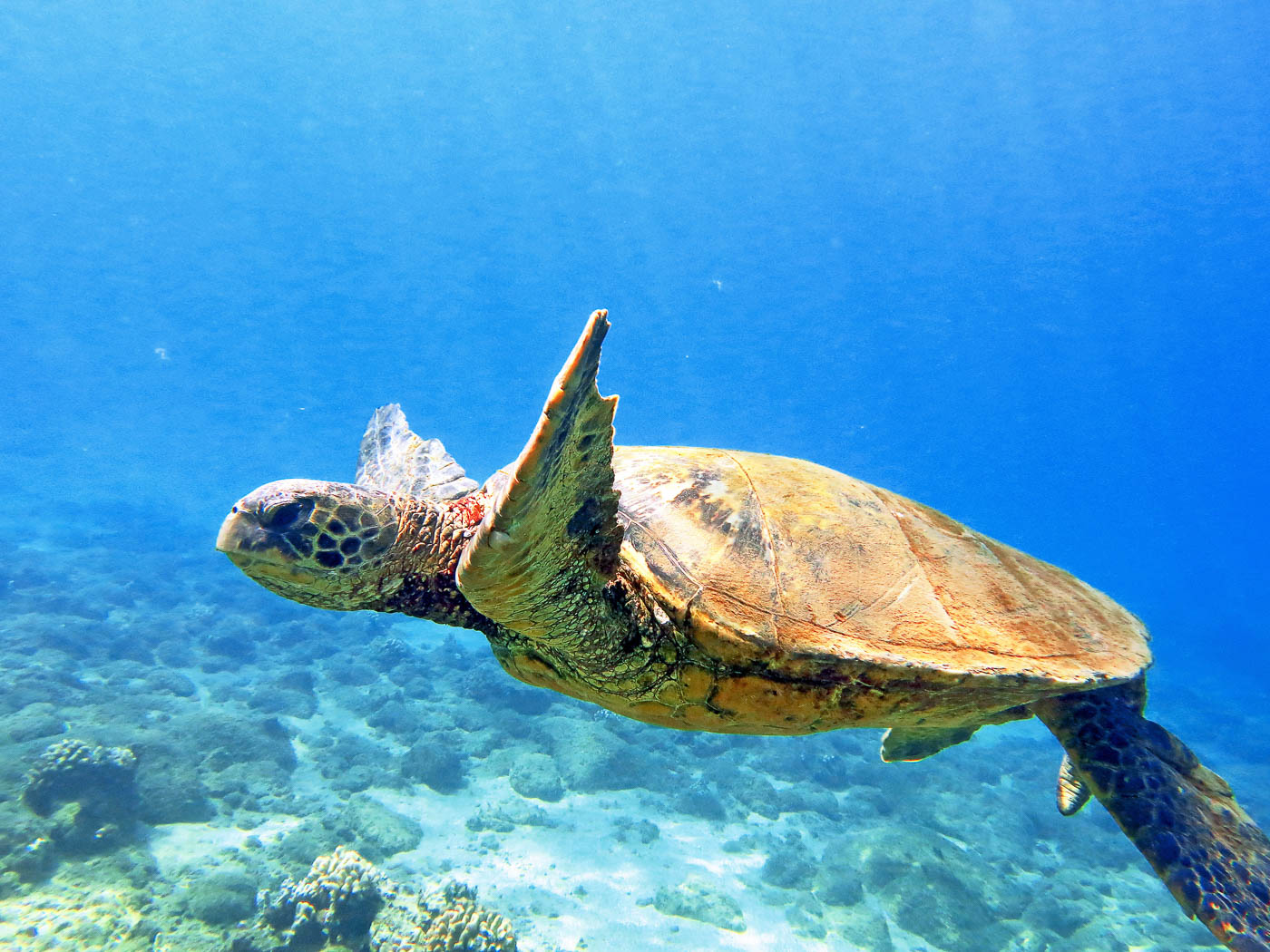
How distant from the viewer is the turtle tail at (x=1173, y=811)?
302 centimetres

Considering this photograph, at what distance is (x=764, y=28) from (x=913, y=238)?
127 ft

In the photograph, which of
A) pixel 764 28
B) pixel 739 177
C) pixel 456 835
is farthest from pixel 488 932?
pixel 739 177

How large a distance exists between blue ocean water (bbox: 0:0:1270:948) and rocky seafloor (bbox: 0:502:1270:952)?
18.9 m

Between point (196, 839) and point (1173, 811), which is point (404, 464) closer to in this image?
point (1173, 811)

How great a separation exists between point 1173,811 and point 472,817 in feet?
31.0

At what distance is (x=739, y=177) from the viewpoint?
8406 centimetres

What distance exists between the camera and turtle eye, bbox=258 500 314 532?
250 centimetres

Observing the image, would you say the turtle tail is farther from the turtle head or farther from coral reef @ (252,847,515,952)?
coral reef @ (252,847,515,952)

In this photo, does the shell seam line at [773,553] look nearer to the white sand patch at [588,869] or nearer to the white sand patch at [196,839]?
the white sand patch at [588,869]

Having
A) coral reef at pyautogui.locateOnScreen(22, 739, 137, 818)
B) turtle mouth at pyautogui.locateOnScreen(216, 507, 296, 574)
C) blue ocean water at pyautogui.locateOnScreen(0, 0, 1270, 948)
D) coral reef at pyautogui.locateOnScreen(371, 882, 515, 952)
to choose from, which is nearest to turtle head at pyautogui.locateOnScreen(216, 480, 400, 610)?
turtle mouth at pyautogui.locateOnScreen(216, 507, 296, 574)

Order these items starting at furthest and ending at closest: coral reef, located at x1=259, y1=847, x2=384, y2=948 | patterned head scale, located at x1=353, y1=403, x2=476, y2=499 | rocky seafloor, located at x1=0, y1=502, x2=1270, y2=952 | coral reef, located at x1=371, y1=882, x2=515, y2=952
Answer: rocky seafloor, located at x1=0, y1=502, x2=1270, y2=952 < coral reef, located at x1=259, y1=847, x2=384, y2=948 < coral reef, located at x1=371, y1=882, x2=515, y2=952 < patterned head scale, located at x1=353, y1=403, x2=476, y2=499

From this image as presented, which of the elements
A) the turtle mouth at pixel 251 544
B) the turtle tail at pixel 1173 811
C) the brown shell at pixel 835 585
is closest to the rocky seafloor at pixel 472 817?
the turtle mouth at pixel 251 544

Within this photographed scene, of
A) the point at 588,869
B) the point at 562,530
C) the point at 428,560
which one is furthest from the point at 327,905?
the point at 562,530

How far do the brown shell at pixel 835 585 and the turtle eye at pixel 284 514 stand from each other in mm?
1426
